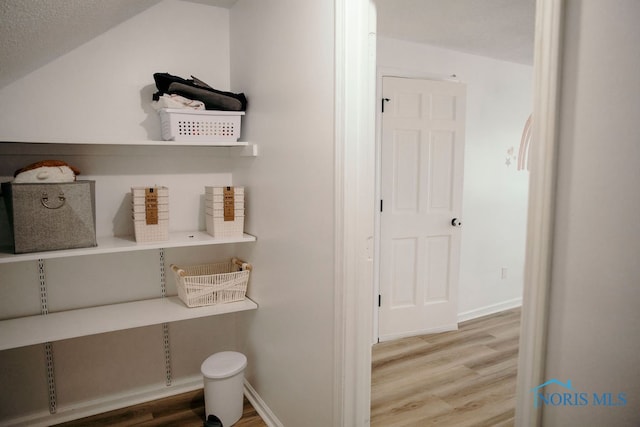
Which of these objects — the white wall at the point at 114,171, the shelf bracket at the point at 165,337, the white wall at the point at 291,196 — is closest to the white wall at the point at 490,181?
the white wall at the point at 291,196

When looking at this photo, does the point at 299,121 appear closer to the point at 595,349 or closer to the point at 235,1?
the point at 235,1

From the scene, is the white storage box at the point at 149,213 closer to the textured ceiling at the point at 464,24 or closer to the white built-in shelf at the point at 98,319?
the white built-in shelf at the point at 98,319

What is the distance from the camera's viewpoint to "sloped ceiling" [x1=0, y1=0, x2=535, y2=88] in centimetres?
153

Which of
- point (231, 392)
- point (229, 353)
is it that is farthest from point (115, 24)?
point (231, 392)

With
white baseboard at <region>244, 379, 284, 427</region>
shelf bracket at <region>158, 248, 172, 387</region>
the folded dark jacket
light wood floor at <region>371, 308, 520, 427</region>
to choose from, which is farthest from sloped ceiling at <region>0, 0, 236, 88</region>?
light wood floor at <region>371, 308, 520, 427</region>

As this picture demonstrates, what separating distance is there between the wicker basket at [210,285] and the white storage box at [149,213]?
265 millimetres

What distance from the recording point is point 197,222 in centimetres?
264

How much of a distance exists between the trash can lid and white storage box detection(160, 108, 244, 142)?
1207 mm

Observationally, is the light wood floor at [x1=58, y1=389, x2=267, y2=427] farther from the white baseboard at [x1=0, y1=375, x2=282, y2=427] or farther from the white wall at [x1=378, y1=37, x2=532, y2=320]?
the white wall at [x1=378, y1=37, x2=532, y2=320]

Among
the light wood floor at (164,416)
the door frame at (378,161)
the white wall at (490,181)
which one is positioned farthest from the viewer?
the white wall at (490,181)

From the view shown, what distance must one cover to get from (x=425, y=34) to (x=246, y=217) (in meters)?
1.87

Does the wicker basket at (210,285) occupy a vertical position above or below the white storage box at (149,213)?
below

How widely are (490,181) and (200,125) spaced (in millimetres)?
2750

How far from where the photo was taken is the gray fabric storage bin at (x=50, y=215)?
1.87m
